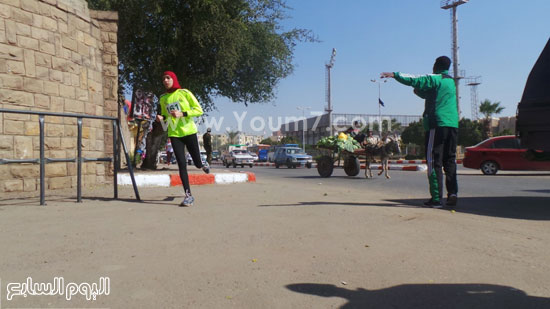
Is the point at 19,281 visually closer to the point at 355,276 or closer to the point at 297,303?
the point at 297,303

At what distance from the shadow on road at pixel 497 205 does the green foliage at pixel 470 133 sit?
42230 mm

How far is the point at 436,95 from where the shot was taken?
5.20 meters

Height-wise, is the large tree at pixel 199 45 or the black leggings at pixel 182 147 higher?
the large tree at pixel 199 45

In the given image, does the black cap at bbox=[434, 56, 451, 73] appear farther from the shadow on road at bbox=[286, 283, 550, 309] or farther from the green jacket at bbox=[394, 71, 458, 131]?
the shadow on road at bbox=[286, 283, 550, 309]

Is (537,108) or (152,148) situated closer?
(537,108)

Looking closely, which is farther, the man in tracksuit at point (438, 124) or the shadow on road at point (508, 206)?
the man in tracksuit at point (438, 124)

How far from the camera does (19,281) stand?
2215 millimetres

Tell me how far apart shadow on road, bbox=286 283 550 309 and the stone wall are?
5385mm

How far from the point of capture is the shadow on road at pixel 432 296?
6.39 feet

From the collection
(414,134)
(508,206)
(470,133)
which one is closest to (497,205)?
(508,206)

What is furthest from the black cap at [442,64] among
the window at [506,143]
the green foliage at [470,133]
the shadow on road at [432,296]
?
the green foliage at [470,133]

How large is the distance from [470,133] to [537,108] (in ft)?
145

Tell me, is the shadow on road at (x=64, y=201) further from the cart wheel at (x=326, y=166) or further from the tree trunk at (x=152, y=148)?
the tree trunk at (x=152, y=148)

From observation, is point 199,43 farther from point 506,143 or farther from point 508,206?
point 506,143
